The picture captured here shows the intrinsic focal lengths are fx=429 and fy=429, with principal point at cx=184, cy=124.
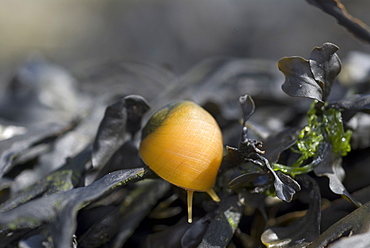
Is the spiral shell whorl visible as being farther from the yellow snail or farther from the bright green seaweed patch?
the bright green seaweed patch

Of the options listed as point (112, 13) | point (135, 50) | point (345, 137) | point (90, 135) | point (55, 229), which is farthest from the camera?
point (112, 13)

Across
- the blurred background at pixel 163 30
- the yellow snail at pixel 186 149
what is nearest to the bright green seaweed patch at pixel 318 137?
the yellow snail at pixel 186 149

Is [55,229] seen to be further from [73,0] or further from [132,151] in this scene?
[73,0]

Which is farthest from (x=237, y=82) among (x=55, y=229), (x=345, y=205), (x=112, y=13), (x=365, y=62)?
(x=112, y=13)

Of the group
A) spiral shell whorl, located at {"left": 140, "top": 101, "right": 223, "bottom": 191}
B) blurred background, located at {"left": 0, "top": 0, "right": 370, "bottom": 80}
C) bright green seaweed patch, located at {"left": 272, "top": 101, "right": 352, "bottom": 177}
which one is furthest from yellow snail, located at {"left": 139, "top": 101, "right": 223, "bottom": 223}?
blurred background, located at {"left": 0, "top": 0, "right": 370, "bottom": 80}

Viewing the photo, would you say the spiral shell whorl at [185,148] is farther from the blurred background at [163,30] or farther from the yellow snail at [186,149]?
the blurred background at [163,30]

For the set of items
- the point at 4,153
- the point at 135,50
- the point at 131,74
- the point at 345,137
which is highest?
the point at 345,137

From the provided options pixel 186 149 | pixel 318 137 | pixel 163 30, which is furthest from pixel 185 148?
pixel 163 30

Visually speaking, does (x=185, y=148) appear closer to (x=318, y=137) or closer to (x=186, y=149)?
(x=186, y=149)
